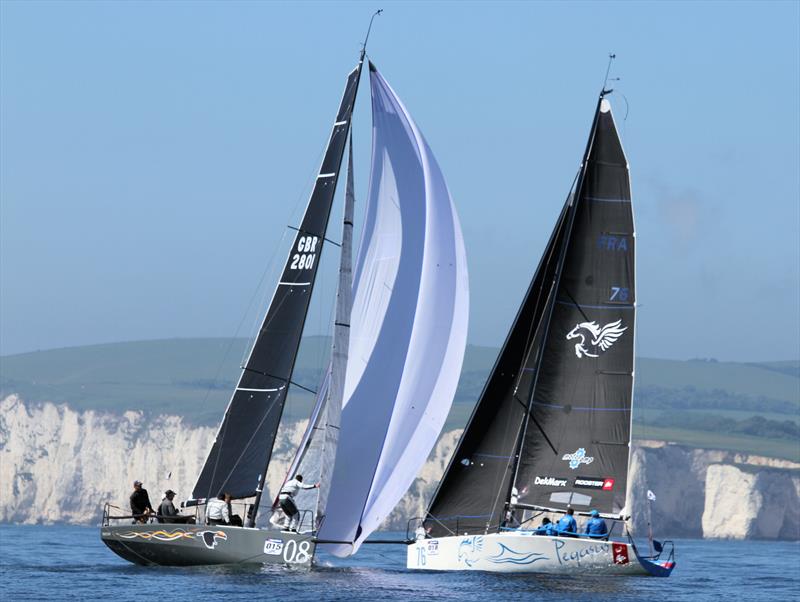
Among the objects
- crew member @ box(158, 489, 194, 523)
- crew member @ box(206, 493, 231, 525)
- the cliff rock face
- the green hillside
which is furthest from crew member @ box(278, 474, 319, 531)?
the green hillside

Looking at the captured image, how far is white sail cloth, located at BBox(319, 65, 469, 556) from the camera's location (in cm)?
2898

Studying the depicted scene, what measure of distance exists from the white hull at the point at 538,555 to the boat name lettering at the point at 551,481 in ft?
3.80

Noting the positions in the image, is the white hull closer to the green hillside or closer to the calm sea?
the calm sea

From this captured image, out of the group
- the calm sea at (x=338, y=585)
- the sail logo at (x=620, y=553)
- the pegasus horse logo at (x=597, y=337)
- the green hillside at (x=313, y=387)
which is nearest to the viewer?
the calm sea at (x=338, y=585)

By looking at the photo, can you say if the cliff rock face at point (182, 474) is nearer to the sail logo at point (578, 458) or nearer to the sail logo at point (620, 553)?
the sail logo at point (578, 458)

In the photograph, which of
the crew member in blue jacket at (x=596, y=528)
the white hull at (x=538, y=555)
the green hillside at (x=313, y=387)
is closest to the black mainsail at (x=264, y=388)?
the white hull at (x=538, y=555)

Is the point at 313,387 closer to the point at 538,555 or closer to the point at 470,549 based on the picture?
the point at 470,549

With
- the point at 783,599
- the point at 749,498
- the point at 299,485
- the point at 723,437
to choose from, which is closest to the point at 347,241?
the point at 299,485

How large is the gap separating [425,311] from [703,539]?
175 ft

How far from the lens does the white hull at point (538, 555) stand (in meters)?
27.9

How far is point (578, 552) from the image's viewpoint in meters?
28.0

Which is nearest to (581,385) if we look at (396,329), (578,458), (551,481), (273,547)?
(578,458)

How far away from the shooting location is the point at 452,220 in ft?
97.4

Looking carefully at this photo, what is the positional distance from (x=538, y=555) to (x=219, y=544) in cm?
558
